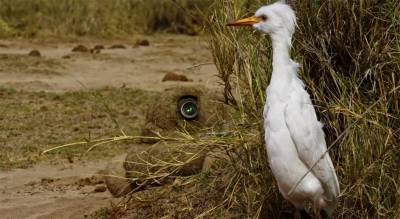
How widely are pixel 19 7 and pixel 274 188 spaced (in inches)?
551

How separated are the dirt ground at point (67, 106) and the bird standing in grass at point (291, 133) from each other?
4.72 ft

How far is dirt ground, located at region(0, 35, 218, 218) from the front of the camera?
7.88 m

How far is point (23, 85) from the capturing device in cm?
1357

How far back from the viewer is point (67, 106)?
12031 mm

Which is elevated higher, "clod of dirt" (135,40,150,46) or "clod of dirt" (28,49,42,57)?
"clod of dirt" (28,49,42,57)

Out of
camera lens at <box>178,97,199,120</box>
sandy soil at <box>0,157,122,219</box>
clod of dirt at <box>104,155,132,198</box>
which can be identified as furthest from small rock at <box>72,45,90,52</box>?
clod of dirt at <box>104,155,132,198</box>

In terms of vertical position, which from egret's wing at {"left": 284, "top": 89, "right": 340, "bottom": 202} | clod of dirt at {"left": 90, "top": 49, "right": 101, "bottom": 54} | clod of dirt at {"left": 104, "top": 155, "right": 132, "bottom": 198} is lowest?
clod of dirt at {"left": 90, "top": 49, "right": 101, "bottom": 54}

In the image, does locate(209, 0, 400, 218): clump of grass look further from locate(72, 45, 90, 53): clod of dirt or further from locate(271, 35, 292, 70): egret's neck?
locate(72, 45, 90, 53): clod of dirt

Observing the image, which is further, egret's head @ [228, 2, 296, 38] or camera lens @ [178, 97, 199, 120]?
camera lens @ [178, 97, 199, 120]

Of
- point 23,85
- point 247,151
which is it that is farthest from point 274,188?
point 23,85

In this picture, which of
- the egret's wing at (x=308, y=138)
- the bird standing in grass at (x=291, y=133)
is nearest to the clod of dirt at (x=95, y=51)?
the bird standing in grass at (x=291, y=133)

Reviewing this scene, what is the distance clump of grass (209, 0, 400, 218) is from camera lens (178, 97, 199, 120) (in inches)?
55.5

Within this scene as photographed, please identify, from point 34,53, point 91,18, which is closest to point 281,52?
point 34,53

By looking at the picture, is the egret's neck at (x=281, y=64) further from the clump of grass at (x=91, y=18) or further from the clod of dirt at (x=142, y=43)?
the clod of dirt at (x=142, y=43)
